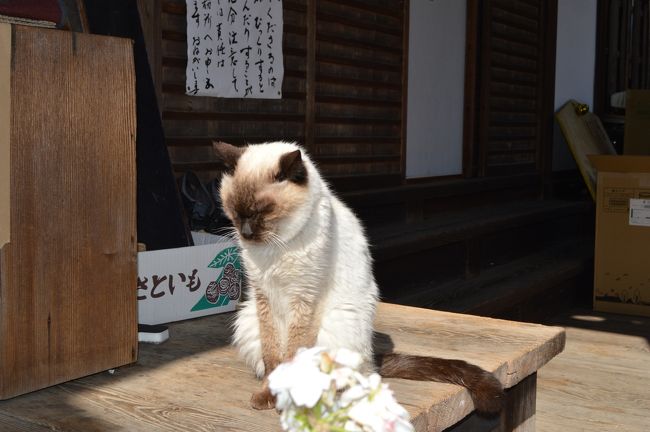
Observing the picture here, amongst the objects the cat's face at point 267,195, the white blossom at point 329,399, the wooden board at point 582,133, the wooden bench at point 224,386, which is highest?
the wooden board at point 582,133

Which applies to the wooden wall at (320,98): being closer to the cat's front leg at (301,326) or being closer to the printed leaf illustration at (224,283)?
the printed leaf illustration at (224,283)

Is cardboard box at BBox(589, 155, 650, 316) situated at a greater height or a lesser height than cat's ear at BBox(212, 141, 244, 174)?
lesser

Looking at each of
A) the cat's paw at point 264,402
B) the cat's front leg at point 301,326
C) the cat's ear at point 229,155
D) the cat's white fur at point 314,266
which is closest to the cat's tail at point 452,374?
the cat's white fur at point 314,266

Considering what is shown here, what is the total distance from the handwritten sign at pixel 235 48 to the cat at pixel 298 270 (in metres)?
2.33

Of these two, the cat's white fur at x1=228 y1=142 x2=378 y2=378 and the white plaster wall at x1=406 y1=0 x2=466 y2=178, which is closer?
the cat's white fur at x1=228 y1=142 x2=378 y2=378

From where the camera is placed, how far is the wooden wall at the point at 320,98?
424cm

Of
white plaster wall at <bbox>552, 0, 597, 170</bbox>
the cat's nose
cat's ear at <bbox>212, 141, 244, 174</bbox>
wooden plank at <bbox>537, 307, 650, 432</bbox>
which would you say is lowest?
wooden plank at <bbox>537, 307, 650, 432</bbox>

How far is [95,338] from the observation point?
216 centimetres

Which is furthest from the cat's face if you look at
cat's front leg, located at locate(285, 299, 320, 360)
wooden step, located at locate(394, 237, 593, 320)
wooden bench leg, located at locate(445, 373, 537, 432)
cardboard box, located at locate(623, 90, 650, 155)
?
cardboard box, located at locate(623, 90, 650, 155)

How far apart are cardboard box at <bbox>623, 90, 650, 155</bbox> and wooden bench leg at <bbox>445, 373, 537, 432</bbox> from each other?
624 cm

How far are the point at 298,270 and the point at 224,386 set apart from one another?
0.39 meters

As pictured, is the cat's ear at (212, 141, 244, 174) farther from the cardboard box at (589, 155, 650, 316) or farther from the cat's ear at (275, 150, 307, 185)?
the cardboard box at (589, 155, 650, 316)

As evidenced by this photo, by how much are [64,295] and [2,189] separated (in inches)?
12.2

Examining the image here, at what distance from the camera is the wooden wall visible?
4242 mm
